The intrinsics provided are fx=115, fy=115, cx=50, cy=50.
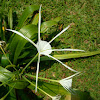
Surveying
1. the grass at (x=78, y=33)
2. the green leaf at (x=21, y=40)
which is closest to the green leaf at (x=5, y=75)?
the green leaf at (x=21, y=40)

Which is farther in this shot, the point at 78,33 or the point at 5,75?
the point at 78,33

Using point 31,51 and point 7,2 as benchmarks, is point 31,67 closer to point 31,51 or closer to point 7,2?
point 31,51

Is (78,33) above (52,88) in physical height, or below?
above

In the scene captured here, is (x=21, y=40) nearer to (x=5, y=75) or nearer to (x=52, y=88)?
(x=5, y=75)

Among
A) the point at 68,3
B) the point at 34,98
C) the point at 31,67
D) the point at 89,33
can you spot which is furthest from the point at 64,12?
the point at 34,98

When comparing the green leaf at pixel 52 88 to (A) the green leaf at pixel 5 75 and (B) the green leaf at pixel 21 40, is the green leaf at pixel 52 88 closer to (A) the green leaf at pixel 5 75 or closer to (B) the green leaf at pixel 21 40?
(A) the green leaf at pixel 5 75

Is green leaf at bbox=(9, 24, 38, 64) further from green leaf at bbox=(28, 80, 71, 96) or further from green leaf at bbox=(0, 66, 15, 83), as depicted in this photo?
green leaf at bbox=(28, 80, 71, 96)

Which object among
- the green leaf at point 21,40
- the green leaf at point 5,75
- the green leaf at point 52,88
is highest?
the green leaf at point 21,40

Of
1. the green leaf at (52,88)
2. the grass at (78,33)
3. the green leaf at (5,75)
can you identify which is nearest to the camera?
the green leaf at (5,75)

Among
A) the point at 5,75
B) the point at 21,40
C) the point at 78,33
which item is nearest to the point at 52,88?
the point at 5,75
